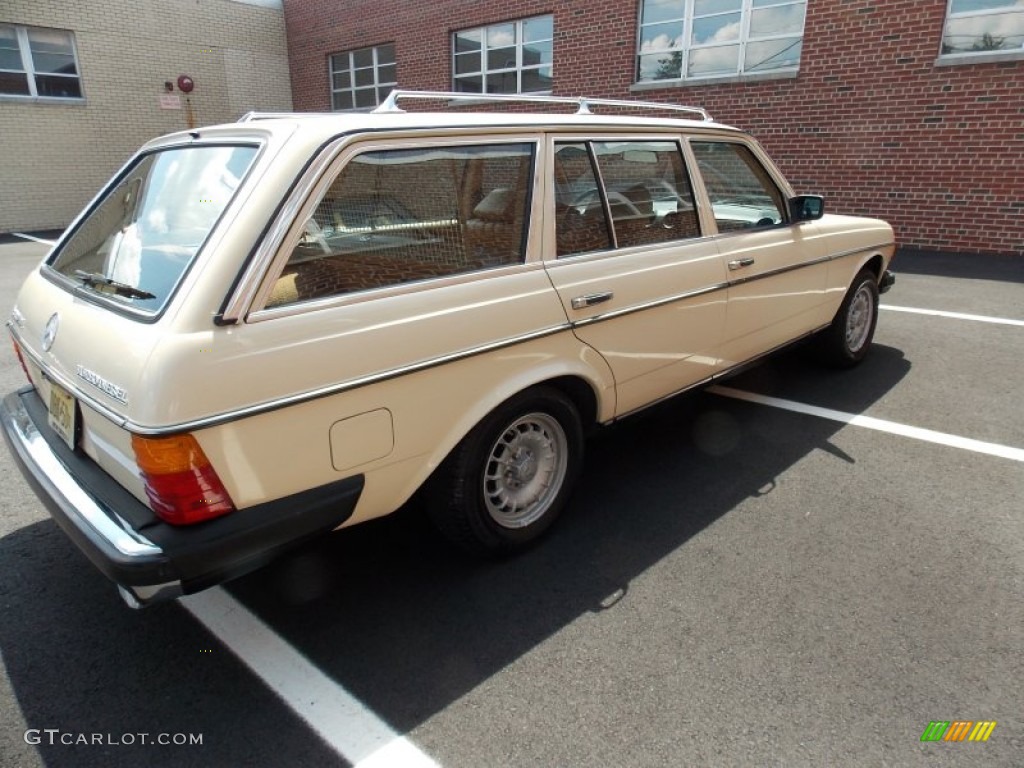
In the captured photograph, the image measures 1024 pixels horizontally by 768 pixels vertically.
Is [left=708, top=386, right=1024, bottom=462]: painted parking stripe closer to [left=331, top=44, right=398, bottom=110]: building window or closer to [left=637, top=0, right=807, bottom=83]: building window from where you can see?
[left=637, top=0, right=807, bottom=83]: building window

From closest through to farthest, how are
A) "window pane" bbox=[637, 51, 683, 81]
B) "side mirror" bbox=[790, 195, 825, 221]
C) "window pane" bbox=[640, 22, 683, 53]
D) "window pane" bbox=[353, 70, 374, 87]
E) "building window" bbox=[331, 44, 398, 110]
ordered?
"side mirror" bbox=[790, 195, 825, 221]
"window pane" bbox=[640, 22, 683, 53]
"window pane" bbox=[637, 51, 683, 81]
"building window" bbox=[331, 44, 398, 110]
"window pane" bbox=[353, 70, 374, 87]

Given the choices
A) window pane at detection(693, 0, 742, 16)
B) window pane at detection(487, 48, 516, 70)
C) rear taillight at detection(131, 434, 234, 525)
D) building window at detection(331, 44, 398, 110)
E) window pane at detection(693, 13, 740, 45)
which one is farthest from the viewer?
building window at detection(331, 44, 398, 110)

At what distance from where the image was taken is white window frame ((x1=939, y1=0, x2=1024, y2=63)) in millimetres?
8219

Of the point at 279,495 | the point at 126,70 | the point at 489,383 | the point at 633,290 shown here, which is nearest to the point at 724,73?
the point at 633,290

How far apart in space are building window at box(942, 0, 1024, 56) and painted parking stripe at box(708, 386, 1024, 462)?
6.99m

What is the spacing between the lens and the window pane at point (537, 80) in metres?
12.8

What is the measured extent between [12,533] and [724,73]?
10.9m

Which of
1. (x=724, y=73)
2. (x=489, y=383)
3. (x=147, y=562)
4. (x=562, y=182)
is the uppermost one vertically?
(x=724, y=73)

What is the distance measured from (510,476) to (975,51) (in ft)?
30.6

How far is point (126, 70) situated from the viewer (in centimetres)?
1501

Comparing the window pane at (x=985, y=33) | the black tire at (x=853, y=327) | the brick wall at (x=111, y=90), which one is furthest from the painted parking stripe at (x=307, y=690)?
the brick wall at (x=111, y=90)

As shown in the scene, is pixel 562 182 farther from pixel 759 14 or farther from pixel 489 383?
pixel 759 14

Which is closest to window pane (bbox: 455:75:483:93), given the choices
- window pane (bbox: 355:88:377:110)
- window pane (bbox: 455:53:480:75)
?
window pane (bbox: 455:53:480:75)

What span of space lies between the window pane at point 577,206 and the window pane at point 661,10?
952 centimetres
